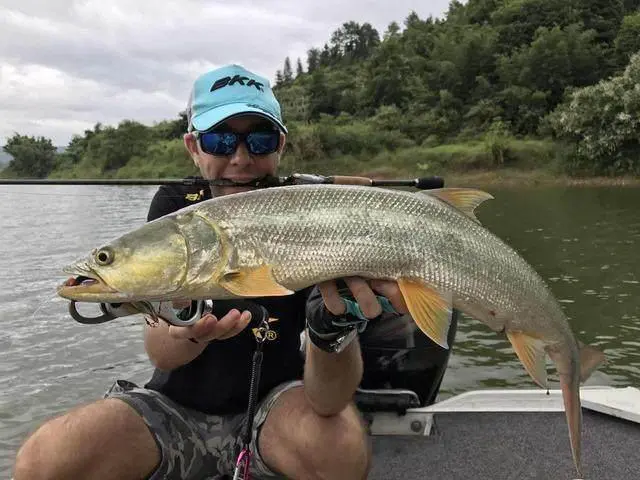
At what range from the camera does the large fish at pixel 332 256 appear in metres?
2.29

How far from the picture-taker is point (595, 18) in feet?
209

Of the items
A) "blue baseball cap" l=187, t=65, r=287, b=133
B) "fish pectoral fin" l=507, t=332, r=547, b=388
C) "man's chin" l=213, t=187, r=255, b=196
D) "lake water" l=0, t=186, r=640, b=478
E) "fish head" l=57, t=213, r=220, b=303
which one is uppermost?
"blue baseball cap" l=187, t=65, r=287, b=133

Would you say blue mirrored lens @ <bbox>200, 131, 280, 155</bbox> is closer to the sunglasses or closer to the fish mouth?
the sunglasses

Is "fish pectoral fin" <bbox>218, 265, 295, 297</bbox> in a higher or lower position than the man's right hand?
higher

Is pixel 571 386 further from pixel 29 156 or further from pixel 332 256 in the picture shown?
pixel 29 156

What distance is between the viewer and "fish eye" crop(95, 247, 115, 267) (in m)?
2.26

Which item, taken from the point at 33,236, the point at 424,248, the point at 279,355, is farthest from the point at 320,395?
the point at 33,236

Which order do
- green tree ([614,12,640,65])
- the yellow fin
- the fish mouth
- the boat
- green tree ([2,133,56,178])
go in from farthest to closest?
green tree ([2,133,56,178]) < green tree ([614,12,640,65]) < the boat < the yellow fin < the fish mouth

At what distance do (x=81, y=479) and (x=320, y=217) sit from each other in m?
1.57

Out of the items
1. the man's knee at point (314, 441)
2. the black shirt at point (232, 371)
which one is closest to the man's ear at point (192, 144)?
the black shirt at point (232, 371)

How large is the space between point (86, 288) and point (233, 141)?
4.31 ft

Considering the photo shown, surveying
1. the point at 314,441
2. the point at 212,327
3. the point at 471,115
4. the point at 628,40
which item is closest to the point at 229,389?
the point at 314,441

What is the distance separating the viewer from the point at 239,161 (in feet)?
10.9

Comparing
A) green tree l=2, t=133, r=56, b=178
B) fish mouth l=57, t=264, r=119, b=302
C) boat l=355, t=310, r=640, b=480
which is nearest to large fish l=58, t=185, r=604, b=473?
fish mouth l=57, t=264, r=119, b=302
